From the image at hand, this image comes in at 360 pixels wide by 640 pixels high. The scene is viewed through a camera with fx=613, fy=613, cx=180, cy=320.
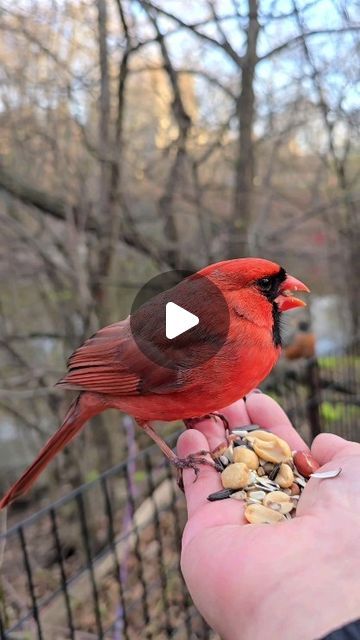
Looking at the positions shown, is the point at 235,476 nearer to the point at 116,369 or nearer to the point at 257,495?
the point at 257,495

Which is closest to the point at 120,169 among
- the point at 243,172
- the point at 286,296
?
the point at 243,172

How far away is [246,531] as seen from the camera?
1.62m

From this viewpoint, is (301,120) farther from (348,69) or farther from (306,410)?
(306,410)

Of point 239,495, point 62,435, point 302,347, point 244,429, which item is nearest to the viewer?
point 239,495

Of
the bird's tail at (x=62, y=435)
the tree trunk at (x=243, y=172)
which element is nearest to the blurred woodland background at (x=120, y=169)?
the tree trunk at (x=243, y=172)

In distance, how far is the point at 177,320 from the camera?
2033mm

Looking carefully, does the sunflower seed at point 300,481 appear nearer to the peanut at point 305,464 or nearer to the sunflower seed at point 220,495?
the peanut at point 305,464

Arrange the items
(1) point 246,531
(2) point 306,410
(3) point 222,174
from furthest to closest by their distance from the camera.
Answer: (3) point 222,174 < (2) point 306,410 < (1) point 246,531

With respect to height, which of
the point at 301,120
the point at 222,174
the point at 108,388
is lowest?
the point at 108,388

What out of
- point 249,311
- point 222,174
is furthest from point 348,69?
point 249,311

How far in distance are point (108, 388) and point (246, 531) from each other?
2.37 ft
